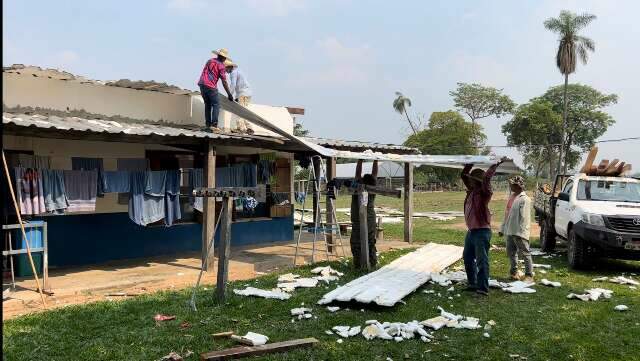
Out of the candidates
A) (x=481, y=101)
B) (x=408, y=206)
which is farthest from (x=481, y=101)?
(x=408, y=206)

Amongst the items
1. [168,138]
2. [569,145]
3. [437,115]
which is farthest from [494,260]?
[569,145]

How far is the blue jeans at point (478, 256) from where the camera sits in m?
7.46

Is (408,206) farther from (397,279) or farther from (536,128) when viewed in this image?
(536,128)

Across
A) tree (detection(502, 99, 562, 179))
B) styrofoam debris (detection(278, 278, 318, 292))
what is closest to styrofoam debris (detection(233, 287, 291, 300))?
styrofoam debris (detection(278, 278, 318, 292))

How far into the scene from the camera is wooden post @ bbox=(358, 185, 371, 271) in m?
9.16

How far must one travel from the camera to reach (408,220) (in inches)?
567

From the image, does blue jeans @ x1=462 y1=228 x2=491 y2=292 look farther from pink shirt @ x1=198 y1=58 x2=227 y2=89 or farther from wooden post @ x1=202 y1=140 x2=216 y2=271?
pink shirt @ x1=198 y1=58 x2=227 y2=89

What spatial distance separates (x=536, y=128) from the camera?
4656 centimetres

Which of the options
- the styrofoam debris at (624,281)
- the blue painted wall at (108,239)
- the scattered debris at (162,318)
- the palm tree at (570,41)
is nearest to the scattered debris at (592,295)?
the styrofoam debris at (624,281)

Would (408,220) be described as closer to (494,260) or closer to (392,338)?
(494,260)

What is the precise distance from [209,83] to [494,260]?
265 inches

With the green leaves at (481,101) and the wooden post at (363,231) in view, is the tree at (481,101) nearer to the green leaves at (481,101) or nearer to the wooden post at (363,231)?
the green leaves at (481,101)

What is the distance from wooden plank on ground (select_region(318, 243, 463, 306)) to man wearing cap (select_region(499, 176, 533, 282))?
138 centimetres

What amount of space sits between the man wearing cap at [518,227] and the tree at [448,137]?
36.1 m
